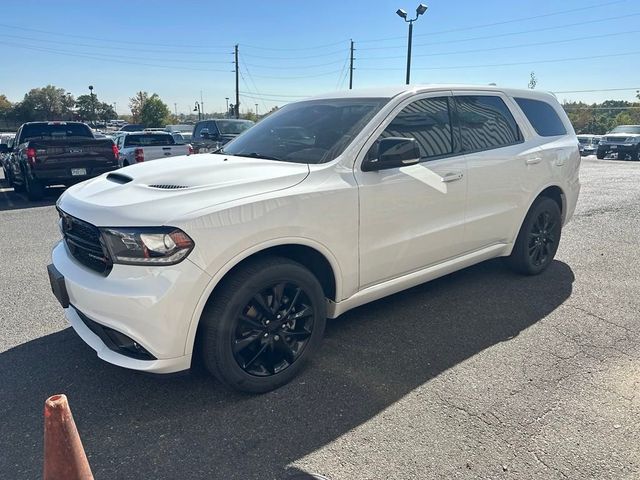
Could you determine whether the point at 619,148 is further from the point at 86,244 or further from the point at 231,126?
the point at 86,244

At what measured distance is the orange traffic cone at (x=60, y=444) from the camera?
1.69 m

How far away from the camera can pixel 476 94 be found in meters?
4.23

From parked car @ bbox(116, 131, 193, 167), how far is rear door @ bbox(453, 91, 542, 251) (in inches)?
370

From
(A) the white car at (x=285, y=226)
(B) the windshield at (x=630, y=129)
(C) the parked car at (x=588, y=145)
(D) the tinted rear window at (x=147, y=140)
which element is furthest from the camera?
(C) the parked car at (x=588, y=145)

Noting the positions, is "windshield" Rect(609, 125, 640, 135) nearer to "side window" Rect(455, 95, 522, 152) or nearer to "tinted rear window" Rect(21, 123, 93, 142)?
"side window" Rect(455, 95, 522, 152)

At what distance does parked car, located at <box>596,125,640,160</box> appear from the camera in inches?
964

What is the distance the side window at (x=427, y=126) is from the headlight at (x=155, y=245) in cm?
172

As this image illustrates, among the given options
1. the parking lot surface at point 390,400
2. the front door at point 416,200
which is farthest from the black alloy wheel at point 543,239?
the front door at point 416,200

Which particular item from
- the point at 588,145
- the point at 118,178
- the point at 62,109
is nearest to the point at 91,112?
the point at 62,109

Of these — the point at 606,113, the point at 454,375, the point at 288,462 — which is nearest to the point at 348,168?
the point at 454,375

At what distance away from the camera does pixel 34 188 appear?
9.99 m

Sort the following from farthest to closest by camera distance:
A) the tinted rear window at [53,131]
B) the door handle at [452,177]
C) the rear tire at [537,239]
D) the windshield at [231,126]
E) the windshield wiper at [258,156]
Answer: the windshield at [231,126] → the tinted rear window at [53,131] → the rear tire at [537,239] → the door handle at [452,177] → the windshield wiper at [258,156]

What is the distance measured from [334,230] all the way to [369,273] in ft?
1.65

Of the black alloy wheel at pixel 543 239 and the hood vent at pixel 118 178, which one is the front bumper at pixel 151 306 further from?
the black alloy wheel at pixel 543 239
